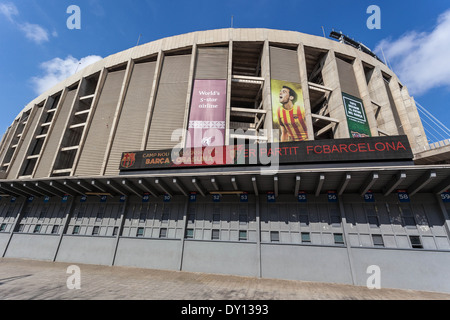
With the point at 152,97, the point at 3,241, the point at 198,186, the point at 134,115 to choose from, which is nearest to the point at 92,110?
the point at 134,115

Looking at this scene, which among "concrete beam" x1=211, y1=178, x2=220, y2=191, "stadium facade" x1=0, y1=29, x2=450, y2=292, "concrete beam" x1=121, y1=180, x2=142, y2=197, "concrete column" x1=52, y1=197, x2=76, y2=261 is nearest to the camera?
"stadium facade" x1=0, y1=29, x2=450, y2=292

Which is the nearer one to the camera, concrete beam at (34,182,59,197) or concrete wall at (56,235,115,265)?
concrete wall at (56,235,115,265)

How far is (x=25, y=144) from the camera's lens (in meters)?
29.3

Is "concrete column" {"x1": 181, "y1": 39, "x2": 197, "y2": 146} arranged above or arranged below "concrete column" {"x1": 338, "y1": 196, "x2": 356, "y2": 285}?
above

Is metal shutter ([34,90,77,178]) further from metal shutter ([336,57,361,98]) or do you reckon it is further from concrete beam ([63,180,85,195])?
metal shutter ([336,57,361,98])

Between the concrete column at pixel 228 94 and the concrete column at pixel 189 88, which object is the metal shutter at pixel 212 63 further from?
the concrete column at pixel 228 94

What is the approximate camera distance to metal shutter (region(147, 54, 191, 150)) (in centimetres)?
1983

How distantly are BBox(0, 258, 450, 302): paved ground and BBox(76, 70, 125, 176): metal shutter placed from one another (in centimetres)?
1145

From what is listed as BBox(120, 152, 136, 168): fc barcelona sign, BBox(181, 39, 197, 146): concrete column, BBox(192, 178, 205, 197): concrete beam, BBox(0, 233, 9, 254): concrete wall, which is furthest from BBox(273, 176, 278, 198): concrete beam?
BBox(0, 233, 9, 254): concrete wall

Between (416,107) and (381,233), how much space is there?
27.2 metres

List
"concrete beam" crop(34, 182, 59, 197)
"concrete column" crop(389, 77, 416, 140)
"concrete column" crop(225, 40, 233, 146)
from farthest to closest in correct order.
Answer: "concrete column" crop(389, 77, 416, 140)
"concrete column" crop(225, 40, 233, 146)
"concrete beam" crop(34, 182, 59, 197)

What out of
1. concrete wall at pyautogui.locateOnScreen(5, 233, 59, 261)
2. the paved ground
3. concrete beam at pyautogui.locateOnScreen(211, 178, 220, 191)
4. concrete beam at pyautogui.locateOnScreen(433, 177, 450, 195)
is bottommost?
the paved ground

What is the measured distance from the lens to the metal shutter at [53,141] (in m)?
23.9
